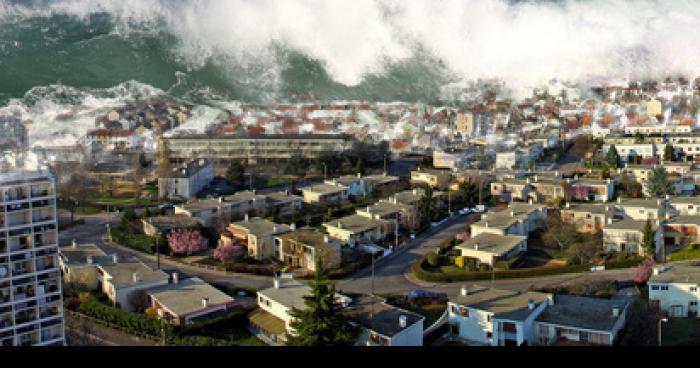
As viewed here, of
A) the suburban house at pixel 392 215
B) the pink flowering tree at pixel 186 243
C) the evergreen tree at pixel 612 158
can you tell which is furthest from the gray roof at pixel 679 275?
the evergreen tree at pixel 612 158

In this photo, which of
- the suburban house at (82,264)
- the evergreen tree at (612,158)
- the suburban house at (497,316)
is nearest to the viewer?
the suburban house at (497,316)

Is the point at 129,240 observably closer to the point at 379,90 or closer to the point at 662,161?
the point at 662,161

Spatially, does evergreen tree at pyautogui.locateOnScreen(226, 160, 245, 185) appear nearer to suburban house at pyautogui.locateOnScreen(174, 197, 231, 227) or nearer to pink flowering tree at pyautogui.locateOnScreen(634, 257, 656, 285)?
suburban house at pyautogui.locateOnScreen(174, 197, 231, 227)

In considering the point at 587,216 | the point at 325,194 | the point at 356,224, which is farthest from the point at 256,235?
the point at 587,216

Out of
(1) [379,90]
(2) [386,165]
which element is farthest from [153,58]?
(2) [386,165]

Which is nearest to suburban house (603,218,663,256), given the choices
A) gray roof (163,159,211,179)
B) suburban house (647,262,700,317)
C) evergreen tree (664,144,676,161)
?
suburban house (647,262,700,317)

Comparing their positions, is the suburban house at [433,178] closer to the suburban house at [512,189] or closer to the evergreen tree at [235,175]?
the suburban house at [512,189]
